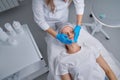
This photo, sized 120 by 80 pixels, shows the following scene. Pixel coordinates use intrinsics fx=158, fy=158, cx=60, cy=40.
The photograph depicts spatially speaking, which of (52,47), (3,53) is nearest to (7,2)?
(3,53)

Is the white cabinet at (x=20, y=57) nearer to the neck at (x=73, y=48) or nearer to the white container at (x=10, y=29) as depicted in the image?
the white container at (x=10, y=29)

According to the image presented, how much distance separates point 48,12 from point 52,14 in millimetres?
40

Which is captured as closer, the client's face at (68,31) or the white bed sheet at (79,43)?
the client's face at (68,31)

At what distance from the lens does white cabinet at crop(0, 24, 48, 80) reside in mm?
1352

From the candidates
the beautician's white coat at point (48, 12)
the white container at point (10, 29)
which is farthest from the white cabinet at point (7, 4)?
the beautician's white coat at point (48, 12)

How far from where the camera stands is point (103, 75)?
1273 mm

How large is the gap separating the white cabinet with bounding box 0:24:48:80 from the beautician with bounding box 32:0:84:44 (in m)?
0.24

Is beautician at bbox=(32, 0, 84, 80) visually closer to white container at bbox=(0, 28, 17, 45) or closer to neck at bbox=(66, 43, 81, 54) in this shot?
neck at bbox=(66, 43, 81, 54)

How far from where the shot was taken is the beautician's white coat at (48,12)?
124cm

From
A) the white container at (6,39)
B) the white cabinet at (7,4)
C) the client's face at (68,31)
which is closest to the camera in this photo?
the client's face at (68,31)

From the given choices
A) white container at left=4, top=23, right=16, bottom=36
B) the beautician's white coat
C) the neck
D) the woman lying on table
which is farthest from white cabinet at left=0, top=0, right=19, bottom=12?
the neck

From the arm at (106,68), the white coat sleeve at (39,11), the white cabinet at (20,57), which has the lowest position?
the arm at (106,68)

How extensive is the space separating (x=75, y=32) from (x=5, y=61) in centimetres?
67

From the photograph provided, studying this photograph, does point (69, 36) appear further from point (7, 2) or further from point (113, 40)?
point (7, 2)
